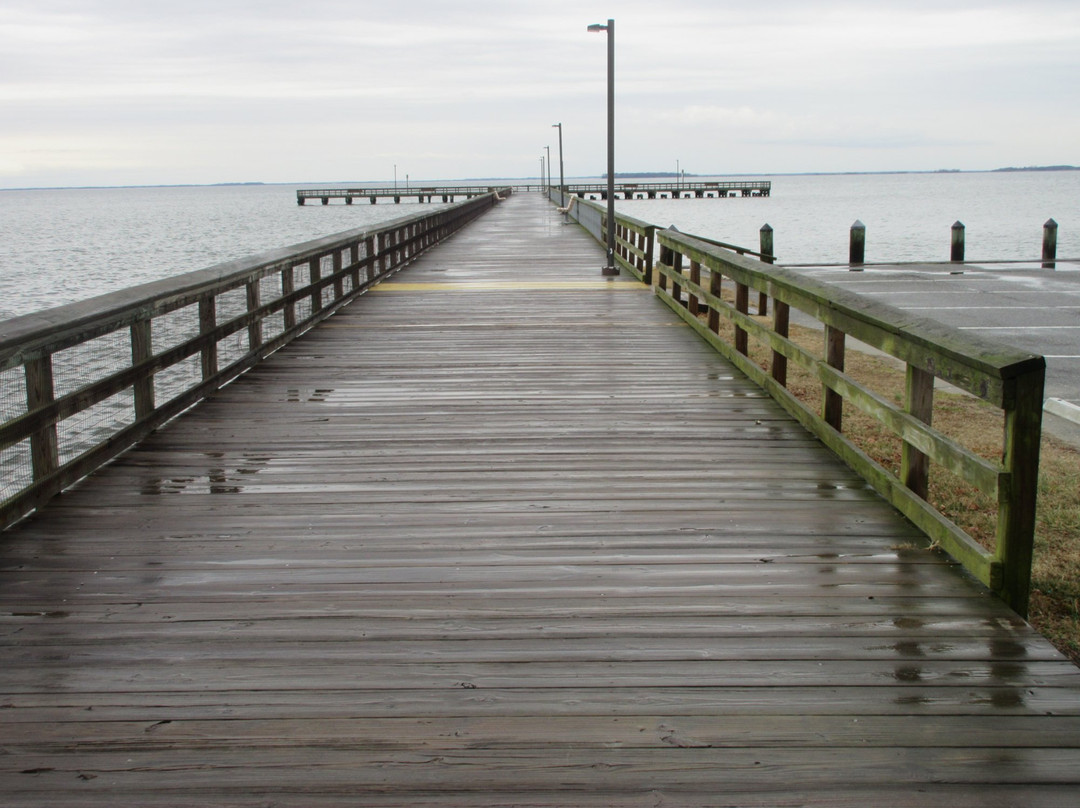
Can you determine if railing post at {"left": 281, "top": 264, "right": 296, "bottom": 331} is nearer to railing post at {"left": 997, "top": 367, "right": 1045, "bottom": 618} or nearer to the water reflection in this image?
the water reflection

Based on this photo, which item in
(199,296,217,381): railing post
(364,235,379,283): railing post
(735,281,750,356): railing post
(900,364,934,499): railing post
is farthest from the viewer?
(364,235,379,283): railing post

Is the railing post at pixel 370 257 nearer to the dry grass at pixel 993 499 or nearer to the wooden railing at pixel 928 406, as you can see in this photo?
the dry grass at pixel 993 499

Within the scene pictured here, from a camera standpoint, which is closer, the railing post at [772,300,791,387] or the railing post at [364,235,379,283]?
the railing post at [772,300,791,387]

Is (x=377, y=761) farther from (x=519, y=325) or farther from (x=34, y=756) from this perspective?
(x=519, y=325)

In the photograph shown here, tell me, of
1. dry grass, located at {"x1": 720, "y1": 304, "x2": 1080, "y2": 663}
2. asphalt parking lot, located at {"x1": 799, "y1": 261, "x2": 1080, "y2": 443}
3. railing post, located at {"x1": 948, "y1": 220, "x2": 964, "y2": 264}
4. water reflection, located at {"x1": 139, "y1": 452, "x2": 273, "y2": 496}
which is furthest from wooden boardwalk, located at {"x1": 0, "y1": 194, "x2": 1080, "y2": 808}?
railing post, located at {"x1": 948, "y1": 220, "x2": 964, "y2": 264}

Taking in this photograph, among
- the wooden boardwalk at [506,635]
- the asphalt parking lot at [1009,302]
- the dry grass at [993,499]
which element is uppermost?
→ the wooden boardwalk at [506,635]

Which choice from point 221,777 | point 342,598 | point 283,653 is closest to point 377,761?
point 221,777

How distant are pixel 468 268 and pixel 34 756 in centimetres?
1592

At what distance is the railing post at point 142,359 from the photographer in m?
5.98

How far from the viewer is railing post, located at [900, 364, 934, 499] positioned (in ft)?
14.4

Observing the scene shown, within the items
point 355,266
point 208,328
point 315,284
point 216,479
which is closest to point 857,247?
point 355,266

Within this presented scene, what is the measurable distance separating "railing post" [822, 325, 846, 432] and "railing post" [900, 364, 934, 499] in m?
1.04

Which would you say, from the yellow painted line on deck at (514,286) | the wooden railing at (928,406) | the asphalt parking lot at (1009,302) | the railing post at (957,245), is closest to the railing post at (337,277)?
the yellow painted line on deck at (514,286)

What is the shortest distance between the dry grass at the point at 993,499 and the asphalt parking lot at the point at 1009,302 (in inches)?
27.6
